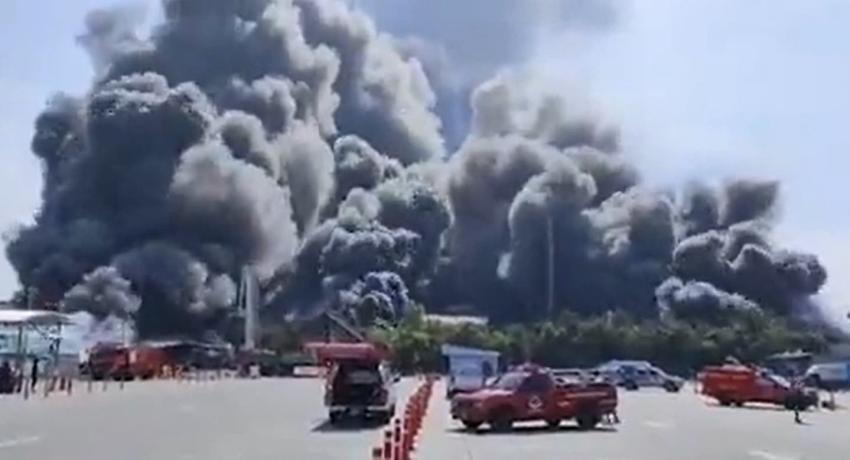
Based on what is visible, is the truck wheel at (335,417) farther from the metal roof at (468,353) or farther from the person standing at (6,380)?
the metal roof at (468,353)

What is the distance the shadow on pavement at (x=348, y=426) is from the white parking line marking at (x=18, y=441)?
22.0 feet

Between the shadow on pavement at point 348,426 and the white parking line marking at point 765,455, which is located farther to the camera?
the shadow on pavement at point 348,426

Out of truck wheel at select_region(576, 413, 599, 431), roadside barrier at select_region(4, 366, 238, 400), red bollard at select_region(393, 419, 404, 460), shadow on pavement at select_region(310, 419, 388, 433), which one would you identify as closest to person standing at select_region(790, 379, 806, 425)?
truck wheel at select_region(576, 413, 599, 431)

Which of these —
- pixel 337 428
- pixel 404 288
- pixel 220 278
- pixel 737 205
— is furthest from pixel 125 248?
pixel 337 428

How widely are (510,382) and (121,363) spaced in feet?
150

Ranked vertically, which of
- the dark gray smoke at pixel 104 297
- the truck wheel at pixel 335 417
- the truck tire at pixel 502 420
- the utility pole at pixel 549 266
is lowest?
the truck tire at pixel 502 420

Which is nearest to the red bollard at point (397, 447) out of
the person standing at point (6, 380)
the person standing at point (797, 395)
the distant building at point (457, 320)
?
the person standing at point (797, 395)

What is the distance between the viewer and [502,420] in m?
36.7

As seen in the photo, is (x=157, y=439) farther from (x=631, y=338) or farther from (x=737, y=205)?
(x=737, y=205)

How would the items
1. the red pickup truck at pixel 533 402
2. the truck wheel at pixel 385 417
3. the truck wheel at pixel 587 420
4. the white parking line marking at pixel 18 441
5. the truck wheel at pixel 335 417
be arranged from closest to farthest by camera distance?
the white parking line marking at pixel 18 441 → the red pickup truck at pixel 533 402 → the truck wheel at pixel 587 420 → the truck wheel at pixel 335 417 → the truck wheel at pixel 385 417

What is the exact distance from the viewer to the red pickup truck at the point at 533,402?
1437 inches

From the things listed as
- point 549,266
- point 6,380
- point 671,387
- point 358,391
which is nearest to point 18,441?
point 358,391

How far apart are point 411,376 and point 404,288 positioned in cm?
2972

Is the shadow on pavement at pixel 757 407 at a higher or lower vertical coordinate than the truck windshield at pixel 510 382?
higher
